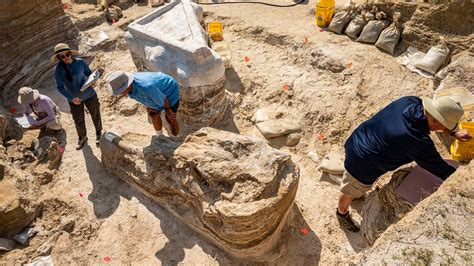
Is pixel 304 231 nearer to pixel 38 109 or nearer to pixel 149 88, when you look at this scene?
pixel 149 88

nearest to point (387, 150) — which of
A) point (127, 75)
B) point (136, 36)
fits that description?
point (127, 75)

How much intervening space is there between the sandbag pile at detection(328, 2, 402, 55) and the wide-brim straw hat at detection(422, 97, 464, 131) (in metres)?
3.19

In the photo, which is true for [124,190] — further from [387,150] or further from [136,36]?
[387,150]

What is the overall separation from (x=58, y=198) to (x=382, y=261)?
425 centimetres

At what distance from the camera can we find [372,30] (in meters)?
6.09

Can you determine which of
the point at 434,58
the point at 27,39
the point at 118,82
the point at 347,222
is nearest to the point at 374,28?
the point at 434,58

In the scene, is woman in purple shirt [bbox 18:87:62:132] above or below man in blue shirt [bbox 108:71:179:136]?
below

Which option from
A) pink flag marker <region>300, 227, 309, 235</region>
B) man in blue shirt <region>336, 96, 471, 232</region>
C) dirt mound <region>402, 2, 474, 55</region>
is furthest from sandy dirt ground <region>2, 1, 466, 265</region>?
man in blue shirt <region>336, 96, 471, 232</region>

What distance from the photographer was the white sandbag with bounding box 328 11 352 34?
648cm

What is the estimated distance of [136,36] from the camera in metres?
5.77

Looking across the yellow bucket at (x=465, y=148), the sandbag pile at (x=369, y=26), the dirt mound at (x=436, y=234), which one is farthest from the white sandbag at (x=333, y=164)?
the sandbag pile at (x=369, y=26)

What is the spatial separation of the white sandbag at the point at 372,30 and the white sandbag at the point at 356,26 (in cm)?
14

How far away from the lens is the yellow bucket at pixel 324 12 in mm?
6648

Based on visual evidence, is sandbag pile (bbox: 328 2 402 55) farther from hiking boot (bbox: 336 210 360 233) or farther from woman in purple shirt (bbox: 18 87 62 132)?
woman in purple shirt (bbox: 18 87 62 132)
